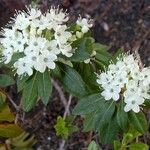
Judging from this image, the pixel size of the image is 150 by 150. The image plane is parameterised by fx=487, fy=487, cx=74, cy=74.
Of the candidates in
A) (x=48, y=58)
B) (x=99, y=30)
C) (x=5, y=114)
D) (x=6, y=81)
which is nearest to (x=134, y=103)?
(x=48, y=58)

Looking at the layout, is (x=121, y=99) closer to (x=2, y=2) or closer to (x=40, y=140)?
(x=40, y=140)

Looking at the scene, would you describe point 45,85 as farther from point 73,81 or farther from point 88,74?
point 88,74

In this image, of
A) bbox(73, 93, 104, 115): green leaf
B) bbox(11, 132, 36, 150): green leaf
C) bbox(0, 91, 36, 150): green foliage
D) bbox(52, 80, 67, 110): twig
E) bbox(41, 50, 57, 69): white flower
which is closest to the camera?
bbox(41, 50, 57, 69): white flower

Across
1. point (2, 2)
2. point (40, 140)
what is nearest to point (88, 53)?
point (40, 140)

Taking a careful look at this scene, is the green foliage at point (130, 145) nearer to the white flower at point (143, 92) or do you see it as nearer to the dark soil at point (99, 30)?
the white flower at point (143, 92)

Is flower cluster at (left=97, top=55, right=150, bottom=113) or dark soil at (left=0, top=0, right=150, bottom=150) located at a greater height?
dark soil at (left=0, top=0, right=150, bottom=150)

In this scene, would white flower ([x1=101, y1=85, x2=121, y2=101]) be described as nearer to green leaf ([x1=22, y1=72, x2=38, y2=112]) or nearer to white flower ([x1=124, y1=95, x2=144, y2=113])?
white flower ([x1=124, y1=95, x2=144, y2=113])

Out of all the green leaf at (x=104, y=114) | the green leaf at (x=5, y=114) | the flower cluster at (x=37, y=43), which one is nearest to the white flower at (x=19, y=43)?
the flower cluster at (x=37, y=43)

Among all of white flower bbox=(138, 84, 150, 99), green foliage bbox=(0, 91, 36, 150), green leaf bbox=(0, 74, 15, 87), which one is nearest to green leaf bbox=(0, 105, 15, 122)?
green foliage bbox=(0, 91, 36, 150)

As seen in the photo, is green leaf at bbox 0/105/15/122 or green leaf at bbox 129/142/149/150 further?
green leaf at bbox 0/105/15/122
